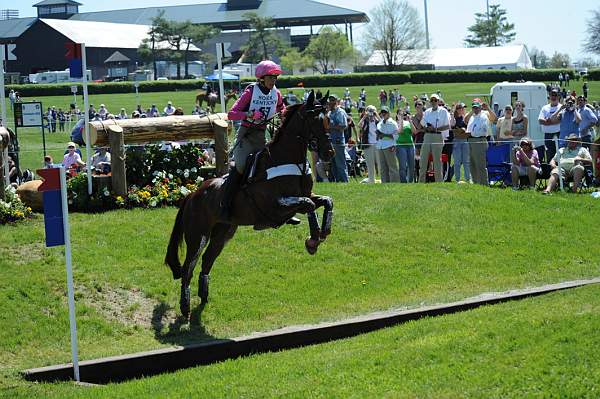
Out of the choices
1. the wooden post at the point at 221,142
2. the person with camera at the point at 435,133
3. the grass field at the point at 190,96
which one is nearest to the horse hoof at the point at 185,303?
the wooden post at the point at 221,142

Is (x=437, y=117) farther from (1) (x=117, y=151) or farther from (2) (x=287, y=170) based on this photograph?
(2) (x=287, y=170)

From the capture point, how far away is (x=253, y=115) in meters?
12.4

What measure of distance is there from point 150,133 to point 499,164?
8866 millimetres

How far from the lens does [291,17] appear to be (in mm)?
104125

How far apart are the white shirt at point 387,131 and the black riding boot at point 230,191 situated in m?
9.53

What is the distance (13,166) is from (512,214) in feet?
36.7

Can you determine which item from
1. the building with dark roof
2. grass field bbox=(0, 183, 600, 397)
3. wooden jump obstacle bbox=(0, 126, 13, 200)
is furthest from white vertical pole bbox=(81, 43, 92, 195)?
the building with dark roof

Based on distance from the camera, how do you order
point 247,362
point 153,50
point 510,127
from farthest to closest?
point 153,50 < point 510,127 < point 247,362

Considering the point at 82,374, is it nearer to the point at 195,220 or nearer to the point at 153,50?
the point at 195,220

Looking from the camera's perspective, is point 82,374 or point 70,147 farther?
point 70,147

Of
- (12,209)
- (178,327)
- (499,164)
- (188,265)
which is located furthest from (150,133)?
(499,164)

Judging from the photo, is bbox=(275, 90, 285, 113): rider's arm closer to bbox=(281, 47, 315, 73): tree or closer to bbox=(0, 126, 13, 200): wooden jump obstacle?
bbox=(0, 126, 13, 200): wooden jump obstacle

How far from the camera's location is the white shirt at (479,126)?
21484 millimetres

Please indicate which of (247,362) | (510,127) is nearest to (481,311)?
(247,362)
